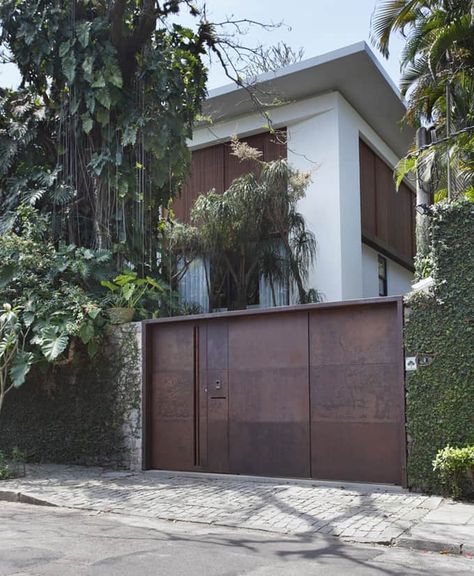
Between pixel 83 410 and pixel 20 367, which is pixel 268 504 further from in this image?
pixel 20 367

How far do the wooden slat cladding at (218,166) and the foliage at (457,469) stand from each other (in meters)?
10.5

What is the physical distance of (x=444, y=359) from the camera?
29.9ft

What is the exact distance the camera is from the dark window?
64.7ft

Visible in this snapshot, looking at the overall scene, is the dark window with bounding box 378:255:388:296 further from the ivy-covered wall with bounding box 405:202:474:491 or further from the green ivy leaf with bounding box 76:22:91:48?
the ivy-covered wall with bounding box 405:202:474:491

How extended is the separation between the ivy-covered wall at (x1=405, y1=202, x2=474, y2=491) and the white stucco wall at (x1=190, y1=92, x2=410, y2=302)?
278 inches

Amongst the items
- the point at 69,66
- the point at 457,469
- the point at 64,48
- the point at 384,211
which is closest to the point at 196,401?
the point at 457,469

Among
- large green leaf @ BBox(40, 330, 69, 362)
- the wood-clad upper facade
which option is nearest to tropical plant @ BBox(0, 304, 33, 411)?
large green leaf @ BBox(40, 330, 69, 362)

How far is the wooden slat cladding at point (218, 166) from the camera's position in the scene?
17734 mm

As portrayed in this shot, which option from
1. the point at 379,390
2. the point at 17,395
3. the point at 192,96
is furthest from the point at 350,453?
the point at 192,96

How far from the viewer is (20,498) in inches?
Answer: 384

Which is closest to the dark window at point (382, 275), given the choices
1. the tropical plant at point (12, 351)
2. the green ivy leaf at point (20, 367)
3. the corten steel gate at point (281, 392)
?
the corten steel gate at point (281, 392)

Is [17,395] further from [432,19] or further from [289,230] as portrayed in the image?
[432,19]

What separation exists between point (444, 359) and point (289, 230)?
731 cm

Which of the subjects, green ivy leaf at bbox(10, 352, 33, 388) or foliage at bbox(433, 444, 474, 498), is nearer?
foliage at bbox(433, 444, 474, 498)
